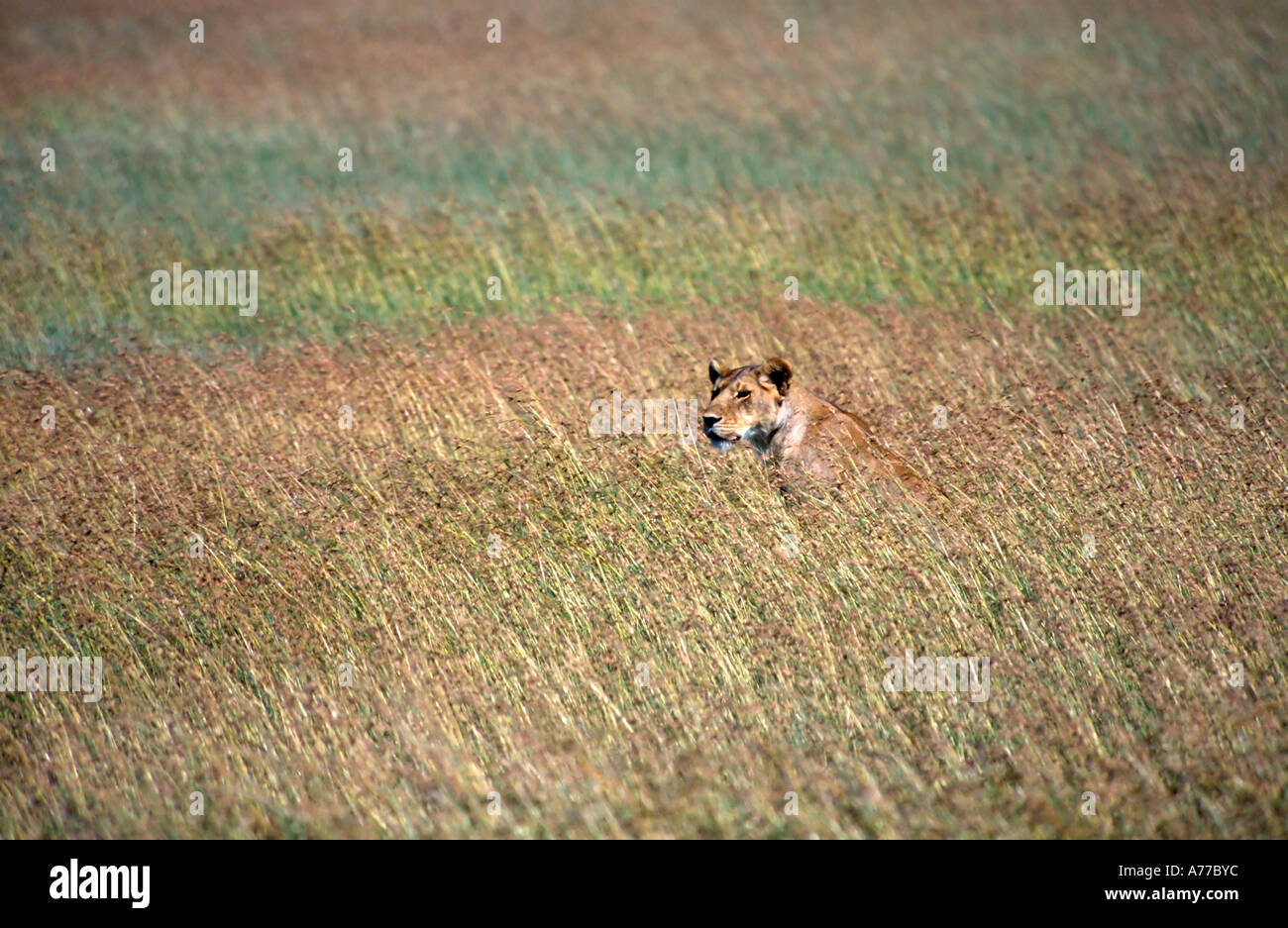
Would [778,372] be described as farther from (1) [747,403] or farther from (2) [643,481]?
(2) [643,481]

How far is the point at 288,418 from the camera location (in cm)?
895

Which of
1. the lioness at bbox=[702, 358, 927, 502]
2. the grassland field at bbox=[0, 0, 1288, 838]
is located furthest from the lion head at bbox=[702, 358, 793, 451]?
the grassland field at bbox=[0, 0, 1288, 838]

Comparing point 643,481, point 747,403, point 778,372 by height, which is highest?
point 778,372

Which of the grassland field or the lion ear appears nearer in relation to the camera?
the grassland field

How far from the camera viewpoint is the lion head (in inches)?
334

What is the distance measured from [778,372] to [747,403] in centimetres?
32

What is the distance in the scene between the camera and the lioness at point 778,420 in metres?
8.08

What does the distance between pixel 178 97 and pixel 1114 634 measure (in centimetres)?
1906

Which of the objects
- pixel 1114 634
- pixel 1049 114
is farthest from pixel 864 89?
pixel 1114 634

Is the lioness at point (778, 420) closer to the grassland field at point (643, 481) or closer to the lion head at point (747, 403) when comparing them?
the lion head at point (747, 403)

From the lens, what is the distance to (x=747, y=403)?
28.1 ft

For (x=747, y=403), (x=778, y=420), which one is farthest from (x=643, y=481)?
(x=778, y=420)

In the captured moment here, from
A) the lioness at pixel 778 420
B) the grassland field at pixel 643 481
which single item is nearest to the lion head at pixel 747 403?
the lioness at pixel 778 420

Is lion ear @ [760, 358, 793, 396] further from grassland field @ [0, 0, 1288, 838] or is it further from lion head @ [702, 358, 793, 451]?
grassland field @ [0, 0, 1288, 838]
